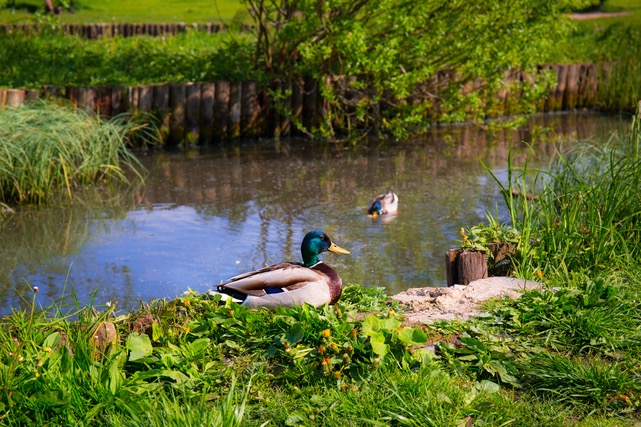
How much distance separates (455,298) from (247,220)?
3988 millimetres

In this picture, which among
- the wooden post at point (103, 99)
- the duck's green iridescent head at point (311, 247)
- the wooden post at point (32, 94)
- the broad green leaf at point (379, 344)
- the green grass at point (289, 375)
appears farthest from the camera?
the wooden post at point (103, 99)

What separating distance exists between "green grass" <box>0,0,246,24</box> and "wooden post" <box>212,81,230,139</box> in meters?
9.85

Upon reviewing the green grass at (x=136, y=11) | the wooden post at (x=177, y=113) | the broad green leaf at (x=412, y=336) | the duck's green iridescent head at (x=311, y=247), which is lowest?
the broad green leaf at (x=412, y=336)

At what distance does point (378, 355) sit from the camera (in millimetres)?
4312

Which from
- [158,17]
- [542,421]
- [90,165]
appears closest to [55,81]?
[90,165]

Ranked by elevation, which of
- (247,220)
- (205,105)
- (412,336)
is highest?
(205,105)

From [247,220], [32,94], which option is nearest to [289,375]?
[247,220]

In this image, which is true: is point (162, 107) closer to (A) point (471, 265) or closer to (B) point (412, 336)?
(A) point (471, 265)

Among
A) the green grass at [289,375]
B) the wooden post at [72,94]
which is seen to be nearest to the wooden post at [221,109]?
the wooden post at [72,94]

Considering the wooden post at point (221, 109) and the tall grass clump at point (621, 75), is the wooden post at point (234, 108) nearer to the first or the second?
the wooden post at point (221, 109)

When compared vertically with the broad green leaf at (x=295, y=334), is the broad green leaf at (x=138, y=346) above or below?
below

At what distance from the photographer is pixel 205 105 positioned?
42.2ft

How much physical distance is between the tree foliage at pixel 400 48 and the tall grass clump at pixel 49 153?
10.1ft

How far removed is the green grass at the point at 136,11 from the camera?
2348cm
